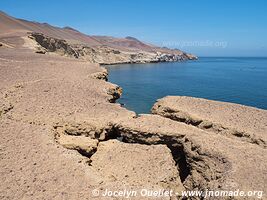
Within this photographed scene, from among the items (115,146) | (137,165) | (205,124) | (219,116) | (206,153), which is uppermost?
(219,116)

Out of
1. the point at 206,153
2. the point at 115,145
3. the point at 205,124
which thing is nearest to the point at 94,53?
the point at 205,124

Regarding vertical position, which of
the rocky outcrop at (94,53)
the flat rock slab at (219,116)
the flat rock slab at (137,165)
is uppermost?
the flat rock slab at (219,116)

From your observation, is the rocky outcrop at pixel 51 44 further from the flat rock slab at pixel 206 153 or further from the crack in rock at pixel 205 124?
the flat rock slab at pixel 206 153

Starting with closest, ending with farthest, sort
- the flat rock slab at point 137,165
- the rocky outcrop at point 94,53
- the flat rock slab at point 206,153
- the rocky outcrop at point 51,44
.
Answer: the flat rock slab at point 206,153 < the flat rock slab at point 137,165 < the rocky outcrop at point 51,44 < the rocky outcrop at point 94,53

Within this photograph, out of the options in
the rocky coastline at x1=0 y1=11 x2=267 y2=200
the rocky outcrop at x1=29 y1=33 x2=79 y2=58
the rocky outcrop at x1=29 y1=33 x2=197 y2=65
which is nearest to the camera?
the rocky coastline at x1=0 y1=11 x2=267 y2=200

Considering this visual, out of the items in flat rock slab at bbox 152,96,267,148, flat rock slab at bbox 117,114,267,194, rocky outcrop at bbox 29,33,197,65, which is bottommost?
rocky outcrop at bbox 29,33,197,65

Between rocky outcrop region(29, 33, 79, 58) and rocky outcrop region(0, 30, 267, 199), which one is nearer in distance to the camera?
rocky outcrop region(0, 30, 267, 199)

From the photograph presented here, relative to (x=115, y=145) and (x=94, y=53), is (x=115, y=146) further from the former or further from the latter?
(x=94, y=53)

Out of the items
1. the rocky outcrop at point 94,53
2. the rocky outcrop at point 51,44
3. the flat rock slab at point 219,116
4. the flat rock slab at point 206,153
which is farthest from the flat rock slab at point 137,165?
the rocky outcrop at point 94,53

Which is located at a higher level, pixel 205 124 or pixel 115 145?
pixel 205 124

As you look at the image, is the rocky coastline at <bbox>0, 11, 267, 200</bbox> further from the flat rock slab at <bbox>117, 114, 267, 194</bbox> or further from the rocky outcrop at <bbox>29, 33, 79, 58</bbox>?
the rocky outcrop at <bbox>29, 33, 79, 58</bbox>

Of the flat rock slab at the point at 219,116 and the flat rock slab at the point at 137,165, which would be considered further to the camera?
the flat rock slab at the point at 219,116

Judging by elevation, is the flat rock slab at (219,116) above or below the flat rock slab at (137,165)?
above

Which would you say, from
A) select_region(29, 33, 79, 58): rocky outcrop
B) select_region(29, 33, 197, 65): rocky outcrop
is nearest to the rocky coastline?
select_region(29, 33, 79, 58): rocky outcrop
